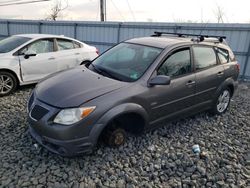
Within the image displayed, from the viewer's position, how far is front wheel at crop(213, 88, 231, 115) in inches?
182

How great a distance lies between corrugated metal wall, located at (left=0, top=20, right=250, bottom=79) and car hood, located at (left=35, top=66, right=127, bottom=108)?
265 inches

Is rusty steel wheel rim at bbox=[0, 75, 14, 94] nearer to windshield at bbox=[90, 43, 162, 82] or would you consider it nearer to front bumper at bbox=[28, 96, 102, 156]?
windshield at bbox=[90, 43, 162, 82]

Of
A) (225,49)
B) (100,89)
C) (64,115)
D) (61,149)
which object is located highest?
(225,49)

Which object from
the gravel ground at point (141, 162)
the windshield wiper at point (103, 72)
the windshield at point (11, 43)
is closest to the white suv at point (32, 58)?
the windshield at point (11, 43)

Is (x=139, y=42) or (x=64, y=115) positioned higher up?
(x=139, y=42)

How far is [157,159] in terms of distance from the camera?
3.21m

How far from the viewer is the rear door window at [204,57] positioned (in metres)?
3.96

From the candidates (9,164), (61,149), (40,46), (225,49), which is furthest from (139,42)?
(40,46)

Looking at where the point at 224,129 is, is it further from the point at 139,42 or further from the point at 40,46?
the point at 40,46

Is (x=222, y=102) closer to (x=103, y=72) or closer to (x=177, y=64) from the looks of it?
(x=177, y=64)

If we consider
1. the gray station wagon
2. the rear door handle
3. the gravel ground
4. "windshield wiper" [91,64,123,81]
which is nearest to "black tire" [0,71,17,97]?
the gravel ground

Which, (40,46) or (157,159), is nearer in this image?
Answer: (157,159)

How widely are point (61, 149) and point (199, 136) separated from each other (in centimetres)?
240

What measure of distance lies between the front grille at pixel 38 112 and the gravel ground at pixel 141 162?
591mm
